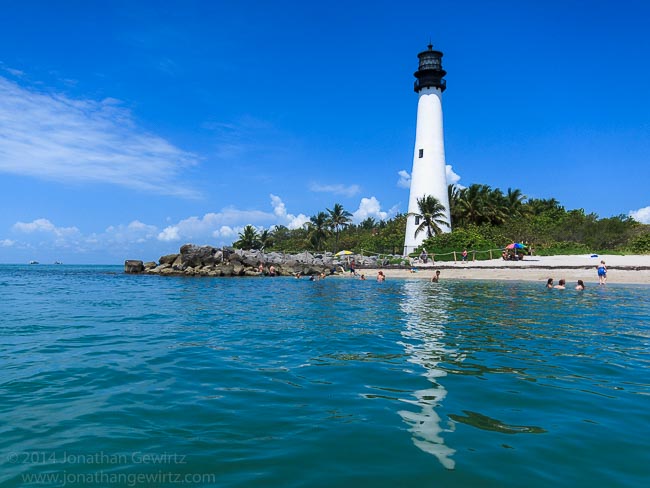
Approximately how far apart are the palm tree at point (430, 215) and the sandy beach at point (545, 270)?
23.3 ft

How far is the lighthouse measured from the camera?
48.5m

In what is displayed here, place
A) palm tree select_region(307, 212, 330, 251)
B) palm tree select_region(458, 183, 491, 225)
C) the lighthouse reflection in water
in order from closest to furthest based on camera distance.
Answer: the lighthouse reflection in water
palm tree select_region(458, 183, 491, 225)
palm tree select_region(307, 212, 330, 251)

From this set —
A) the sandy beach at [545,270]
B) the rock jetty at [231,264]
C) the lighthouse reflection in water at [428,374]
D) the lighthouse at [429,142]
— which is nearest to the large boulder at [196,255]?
the rock jetty at [231,264]

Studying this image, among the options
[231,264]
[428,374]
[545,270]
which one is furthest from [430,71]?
[428,374]

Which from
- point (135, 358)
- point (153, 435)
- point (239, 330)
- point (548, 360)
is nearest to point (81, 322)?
point (239, 330)

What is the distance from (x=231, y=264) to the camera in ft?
154

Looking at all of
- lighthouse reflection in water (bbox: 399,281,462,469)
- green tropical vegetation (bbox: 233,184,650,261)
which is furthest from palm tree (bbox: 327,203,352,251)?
lighthouse reflection in water (bbox: 399,281,462,469)

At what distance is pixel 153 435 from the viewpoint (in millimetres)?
4398

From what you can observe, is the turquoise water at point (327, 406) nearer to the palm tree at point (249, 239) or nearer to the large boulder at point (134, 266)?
the large boulder at point (134, 266)

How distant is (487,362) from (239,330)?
249 inches

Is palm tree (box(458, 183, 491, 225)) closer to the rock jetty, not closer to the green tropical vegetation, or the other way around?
the green tropical vegetation

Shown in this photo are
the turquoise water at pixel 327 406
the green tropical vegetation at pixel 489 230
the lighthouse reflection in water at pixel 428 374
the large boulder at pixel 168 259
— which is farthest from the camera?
the large boulder at pixel 168 259

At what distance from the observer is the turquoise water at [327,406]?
12.1ft

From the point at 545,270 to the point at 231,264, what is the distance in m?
30.3
